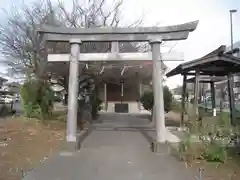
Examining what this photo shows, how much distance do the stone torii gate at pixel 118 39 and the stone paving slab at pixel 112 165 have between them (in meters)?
1.01

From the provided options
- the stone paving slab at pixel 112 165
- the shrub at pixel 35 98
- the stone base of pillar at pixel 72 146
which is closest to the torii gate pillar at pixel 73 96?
the stone base of pillar at pixel 72 146

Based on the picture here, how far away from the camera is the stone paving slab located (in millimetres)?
7625

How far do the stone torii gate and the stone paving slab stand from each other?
101 centimetres

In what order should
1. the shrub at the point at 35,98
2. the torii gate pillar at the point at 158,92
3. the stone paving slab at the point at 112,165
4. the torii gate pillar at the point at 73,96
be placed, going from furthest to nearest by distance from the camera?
1. the shrub at the point at 35,98
2. the torii gate pillar at the point at 73,96
3. the torii gate pillar at the point at 158,92
4. the stone paving slab at the point at 112,165

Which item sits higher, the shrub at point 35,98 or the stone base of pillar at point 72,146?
the shrub at point 35,98

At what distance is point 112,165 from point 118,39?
15.8 feet

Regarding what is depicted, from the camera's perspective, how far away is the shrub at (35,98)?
1750 centimetres

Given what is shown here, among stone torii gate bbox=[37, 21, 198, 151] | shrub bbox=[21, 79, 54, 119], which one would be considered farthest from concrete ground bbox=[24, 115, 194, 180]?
shrub bbox=[21, 79, 54, 119]

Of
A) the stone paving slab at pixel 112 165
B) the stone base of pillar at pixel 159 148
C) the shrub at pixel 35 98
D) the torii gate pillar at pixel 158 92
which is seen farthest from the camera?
the shrub at pixel 35 98

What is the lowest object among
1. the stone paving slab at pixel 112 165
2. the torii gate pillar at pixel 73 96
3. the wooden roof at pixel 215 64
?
the stone paving slab at pixel 112 165

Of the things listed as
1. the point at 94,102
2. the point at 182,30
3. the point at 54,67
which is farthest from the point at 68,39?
the point at 94,102

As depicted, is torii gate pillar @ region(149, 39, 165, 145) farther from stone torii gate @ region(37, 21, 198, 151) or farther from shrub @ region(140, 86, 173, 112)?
shrub @ region(140, 86, 173, 112)

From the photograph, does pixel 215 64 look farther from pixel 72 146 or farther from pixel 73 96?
pixel 72 146

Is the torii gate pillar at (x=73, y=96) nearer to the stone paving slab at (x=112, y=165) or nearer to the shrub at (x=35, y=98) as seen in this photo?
the stone paving slab at (x=112, y=165)
